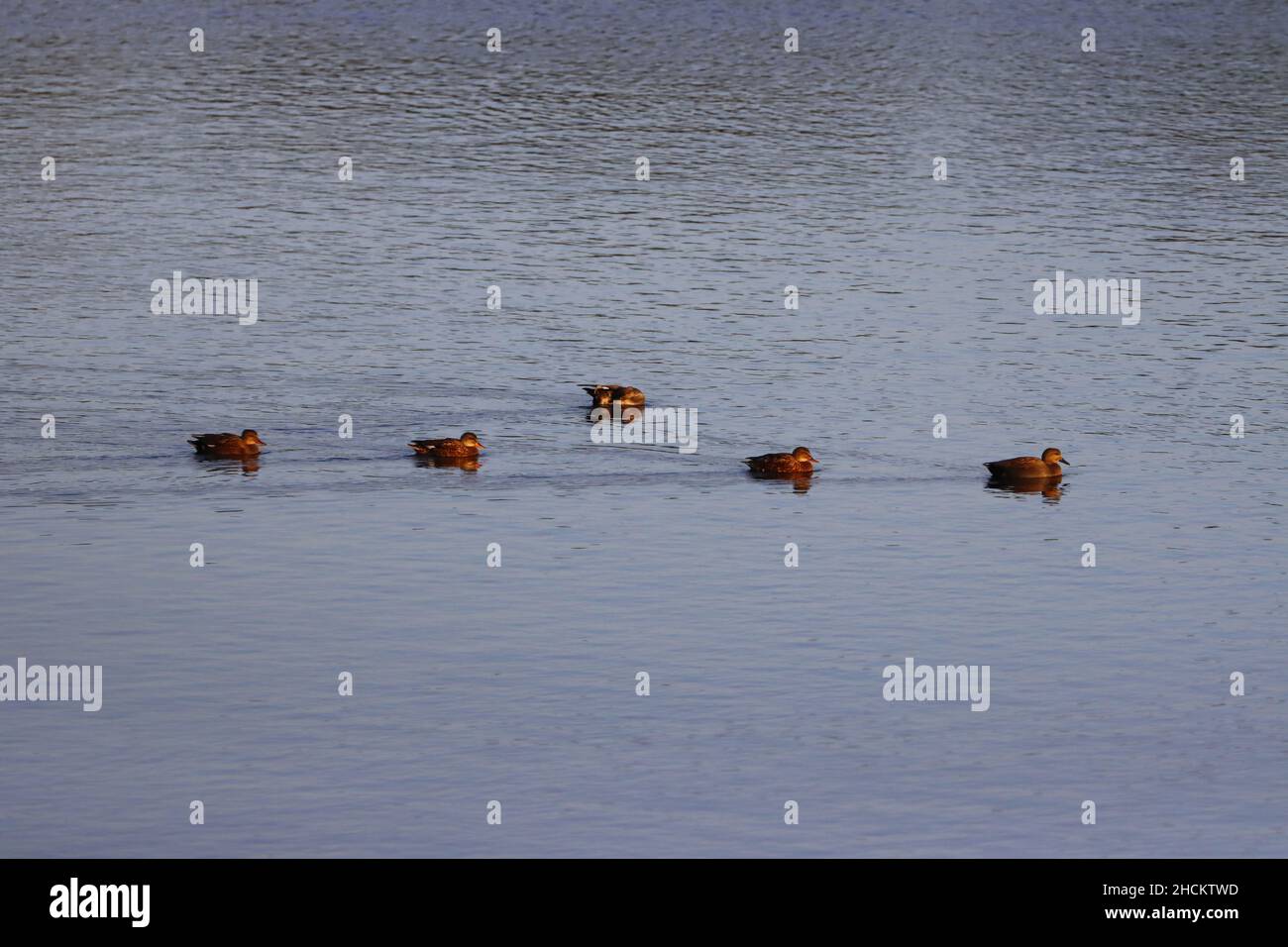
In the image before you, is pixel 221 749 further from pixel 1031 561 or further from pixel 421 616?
pixel 1031 561

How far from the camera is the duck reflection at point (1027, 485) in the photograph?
4428cm

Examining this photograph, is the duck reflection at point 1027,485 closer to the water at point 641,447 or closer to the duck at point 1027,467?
the duck at point 1027,467

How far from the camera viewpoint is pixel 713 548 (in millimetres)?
40125

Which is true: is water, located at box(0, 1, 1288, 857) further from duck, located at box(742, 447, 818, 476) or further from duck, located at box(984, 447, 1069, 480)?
duck, located at box(984, 447, 1069, 480)

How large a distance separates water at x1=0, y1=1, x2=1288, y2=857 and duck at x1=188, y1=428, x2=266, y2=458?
321 mm

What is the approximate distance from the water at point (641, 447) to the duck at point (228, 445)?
0.32m

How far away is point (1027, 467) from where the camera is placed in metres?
44.6

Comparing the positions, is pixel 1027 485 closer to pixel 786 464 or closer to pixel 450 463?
pixel 786 464

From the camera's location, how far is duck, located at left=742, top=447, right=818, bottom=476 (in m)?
44.5

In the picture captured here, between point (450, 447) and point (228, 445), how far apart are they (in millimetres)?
4254

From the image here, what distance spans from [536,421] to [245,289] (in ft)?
Result: 51.3

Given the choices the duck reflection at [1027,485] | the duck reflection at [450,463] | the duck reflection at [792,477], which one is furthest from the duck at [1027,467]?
the duck reflection at [450,463]

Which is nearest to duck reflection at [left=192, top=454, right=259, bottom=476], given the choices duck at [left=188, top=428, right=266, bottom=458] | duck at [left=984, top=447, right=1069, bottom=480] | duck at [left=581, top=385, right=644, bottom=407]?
duck at [left=188, top=428, right=266, bottom=458]
